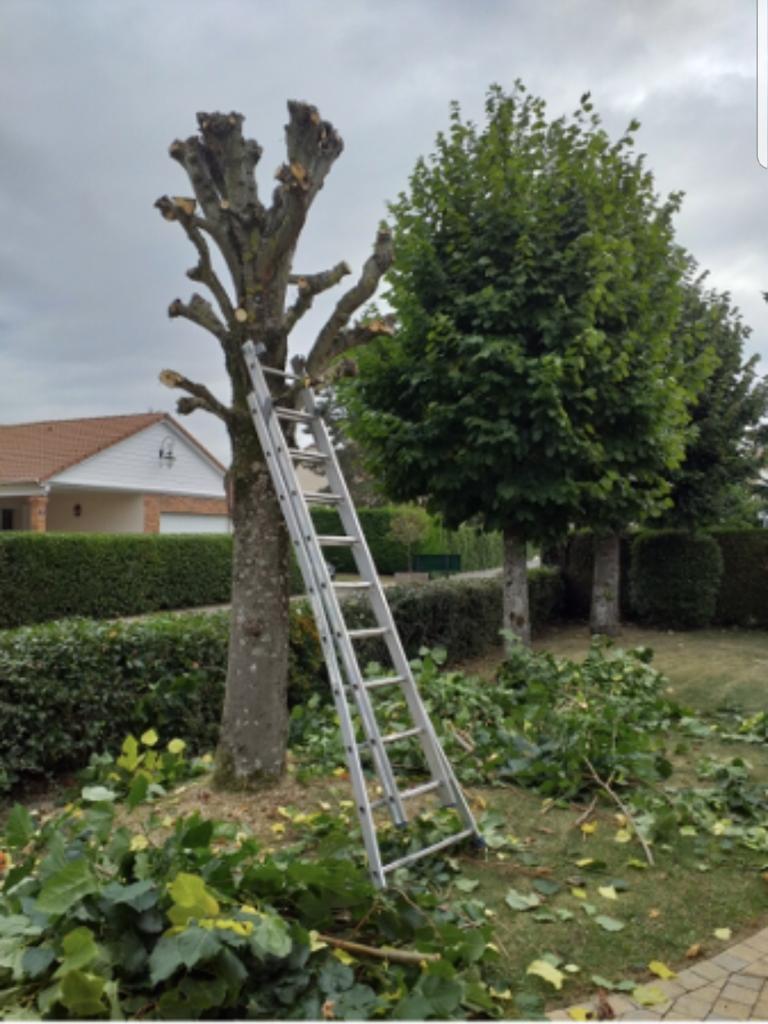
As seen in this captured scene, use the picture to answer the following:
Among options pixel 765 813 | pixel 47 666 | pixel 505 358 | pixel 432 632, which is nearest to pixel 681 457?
pixel 505 358

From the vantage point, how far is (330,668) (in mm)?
3197

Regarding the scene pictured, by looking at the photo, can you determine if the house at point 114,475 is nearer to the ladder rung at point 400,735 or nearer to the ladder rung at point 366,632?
the ladder rung at point 366,632

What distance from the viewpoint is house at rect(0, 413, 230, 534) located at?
1934 centimetres

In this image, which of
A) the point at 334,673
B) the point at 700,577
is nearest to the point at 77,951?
the point at 334,673

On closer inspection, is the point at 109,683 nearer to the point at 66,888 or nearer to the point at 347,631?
the point at 347,631

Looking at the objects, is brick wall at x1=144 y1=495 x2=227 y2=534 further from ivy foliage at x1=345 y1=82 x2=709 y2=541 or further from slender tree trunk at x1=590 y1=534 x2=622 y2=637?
ivy foliage at x1=345 y1=82 x2=709 y2=541

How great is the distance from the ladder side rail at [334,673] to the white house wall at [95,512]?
60.0 ft

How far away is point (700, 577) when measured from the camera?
12.3 meters

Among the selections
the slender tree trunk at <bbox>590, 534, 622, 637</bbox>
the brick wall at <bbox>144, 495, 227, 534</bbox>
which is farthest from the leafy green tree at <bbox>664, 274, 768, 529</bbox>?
the brick wall at <bbox>144, 495, 227, 534</bbox>

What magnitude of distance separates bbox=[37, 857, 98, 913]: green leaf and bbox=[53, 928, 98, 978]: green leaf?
0.11 m

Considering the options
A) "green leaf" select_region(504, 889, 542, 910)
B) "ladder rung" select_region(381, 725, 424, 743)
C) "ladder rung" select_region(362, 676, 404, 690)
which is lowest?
"green leaf" select_region(504, 889, 542, 910)

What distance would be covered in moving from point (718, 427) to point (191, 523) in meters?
15.6

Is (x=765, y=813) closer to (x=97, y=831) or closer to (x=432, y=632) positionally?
(x=97, y=831)

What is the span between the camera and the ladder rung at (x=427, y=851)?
2831 millimetres
